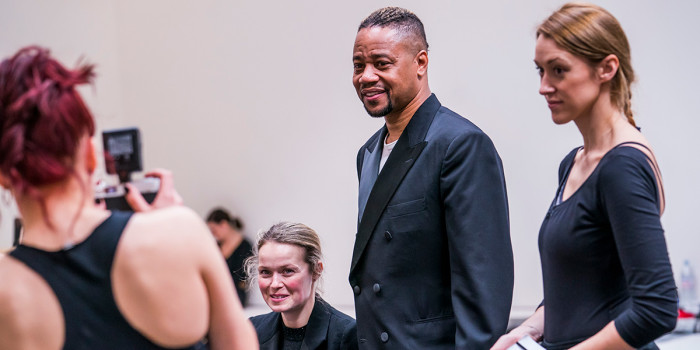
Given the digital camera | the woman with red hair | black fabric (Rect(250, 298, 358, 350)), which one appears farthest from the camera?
black fabric (Rect(250, 298, 358, 350))

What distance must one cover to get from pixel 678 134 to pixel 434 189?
2.83m

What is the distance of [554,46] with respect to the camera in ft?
4.78

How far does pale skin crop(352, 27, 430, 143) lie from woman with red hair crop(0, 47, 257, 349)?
1.00 m

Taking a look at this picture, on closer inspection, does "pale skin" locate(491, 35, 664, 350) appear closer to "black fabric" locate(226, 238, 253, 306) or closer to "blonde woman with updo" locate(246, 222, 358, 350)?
"blonde woman with updo" locate(246, 222, 358, 350)

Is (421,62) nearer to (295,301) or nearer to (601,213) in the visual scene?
(601,213)

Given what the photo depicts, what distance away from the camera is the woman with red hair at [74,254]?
109cm

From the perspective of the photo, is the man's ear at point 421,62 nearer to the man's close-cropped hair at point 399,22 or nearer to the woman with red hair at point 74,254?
the man's close-cropped hair at point 399,22

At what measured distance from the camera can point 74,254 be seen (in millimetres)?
1110

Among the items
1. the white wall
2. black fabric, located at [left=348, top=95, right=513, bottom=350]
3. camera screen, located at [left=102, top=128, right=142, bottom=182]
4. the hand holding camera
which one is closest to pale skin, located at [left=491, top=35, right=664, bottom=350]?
black fabric, located at [left=348, top=95, right=513, bottom=350]

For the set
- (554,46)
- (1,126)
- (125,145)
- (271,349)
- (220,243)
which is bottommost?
(220,243)

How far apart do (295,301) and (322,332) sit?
144mm

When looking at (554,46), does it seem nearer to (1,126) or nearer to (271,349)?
(1,126)

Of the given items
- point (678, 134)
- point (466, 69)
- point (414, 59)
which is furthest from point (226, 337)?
point (466, 69)

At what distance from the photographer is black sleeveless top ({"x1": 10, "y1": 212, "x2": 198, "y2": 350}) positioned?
1110 mm
